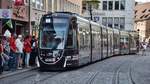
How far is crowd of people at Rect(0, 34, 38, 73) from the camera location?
25.5 metres

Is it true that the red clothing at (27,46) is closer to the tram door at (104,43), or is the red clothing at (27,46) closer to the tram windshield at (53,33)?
the tram windshield at (53,33)

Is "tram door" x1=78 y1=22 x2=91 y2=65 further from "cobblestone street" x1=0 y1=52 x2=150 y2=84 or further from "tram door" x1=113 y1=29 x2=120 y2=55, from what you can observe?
"tram door" x1=113 y1=29 x2=120 y2=55

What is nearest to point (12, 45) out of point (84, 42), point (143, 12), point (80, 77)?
point (80, 77)

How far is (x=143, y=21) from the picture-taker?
152750mm

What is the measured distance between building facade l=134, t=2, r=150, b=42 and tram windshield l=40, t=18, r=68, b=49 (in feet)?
386

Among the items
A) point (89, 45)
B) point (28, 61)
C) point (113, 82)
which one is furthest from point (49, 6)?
Result: point (113, 82)

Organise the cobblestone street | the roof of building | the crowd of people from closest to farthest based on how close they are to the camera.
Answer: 1. the cobblestone street
2. the crowd of people
3. the roof of building

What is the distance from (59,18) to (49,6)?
76.7 feet

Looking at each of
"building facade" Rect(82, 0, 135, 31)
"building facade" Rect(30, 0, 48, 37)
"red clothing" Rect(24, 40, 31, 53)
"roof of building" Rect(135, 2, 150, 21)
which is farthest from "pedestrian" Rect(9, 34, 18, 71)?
"roof of building" Rect(135, 2, 150, 21)

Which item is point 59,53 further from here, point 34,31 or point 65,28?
point 34,31

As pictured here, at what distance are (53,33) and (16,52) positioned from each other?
7.19 ft

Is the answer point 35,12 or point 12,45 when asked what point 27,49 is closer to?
point 12,45

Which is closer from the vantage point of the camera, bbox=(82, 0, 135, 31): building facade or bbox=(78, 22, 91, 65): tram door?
bbox=(78, 22, 91, 65): tram door

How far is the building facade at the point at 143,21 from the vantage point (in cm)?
14825
